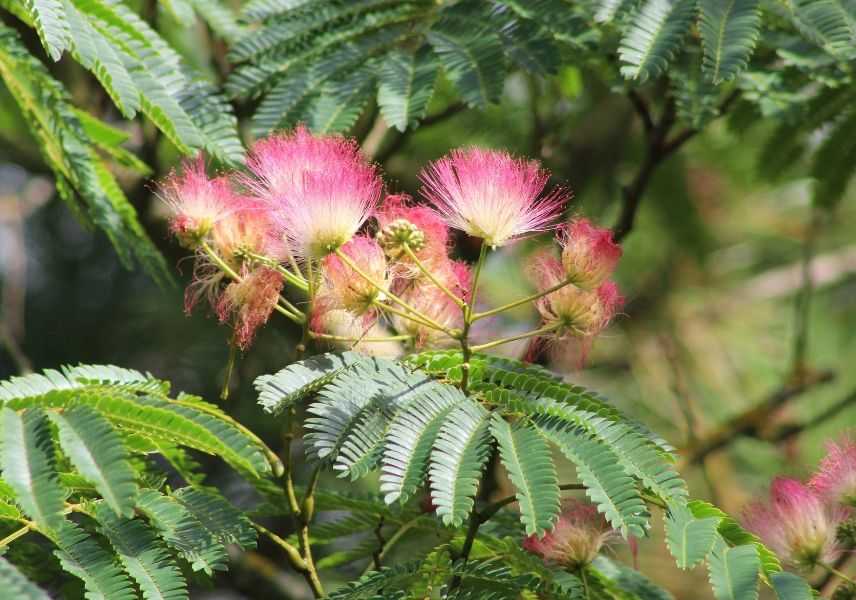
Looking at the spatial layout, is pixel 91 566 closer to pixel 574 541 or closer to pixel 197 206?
pixel 197 206

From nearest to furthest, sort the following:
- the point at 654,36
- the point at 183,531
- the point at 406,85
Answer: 1. the point at 183,531
2. the point at 654,36
3. the point at 406,85

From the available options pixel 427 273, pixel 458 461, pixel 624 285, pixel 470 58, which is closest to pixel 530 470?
pixel 458 461

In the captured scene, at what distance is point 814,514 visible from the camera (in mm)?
2121

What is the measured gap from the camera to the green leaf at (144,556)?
5.74 feet

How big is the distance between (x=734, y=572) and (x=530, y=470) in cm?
34

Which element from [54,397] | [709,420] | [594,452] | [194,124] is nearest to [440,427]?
[594,452]

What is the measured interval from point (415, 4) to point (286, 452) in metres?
1.25

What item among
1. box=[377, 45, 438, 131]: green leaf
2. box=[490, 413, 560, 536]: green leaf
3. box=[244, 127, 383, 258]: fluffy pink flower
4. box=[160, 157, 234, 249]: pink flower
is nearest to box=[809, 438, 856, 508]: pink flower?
box=[490, 413, 560, 536]: green leaf

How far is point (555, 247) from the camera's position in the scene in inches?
91.0

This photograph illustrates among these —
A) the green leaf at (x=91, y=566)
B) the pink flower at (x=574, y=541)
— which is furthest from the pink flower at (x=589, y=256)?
the green leaf at (x=91, y=566)

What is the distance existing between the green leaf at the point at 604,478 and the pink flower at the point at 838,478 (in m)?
0.52

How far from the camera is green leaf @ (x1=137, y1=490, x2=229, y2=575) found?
1830 mm

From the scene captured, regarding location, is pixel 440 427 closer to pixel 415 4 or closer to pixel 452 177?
pixel 452 177

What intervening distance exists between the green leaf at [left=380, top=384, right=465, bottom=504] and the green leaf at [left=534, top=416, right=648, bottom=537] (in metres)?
0.17
